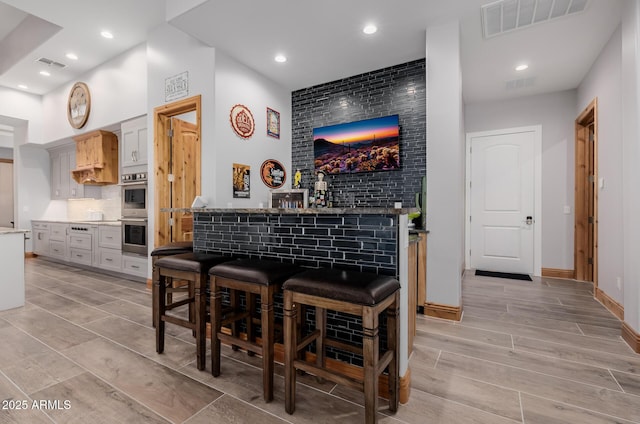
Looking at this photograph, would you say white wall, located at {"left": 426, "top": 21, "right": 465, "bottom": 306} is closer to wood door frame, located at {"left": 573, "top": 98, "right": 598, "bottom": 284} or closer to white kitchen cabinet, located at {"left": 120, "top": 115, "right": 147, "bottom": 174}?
wood door frame, located at {"left": 573, "top": 98, "right": 598, "bottom": 284}

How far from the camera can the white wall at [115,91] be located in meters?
4.19

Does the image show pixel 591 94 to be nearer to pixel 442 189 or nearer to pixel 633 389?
pixel 442 189

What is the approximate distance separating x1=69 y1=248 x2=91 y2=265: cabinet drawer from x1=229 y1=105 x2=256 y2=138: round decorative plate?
3.51 meters

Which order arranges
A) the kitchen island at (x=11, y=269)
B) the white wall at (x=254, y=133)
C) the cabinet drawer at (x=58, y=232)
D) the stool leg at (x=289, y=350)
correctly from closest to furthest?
1. the stool leg at (x=289, y=350)
2. the kitchen island at (x=11, y=269)
3. the white wall at (x=254, y=133)
4. the cabinet drawer at (x=58, y=232)

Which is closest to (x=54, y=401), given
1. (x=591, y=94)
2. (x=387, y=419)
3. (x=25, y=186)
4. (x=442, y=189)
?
(x=387, y=419)

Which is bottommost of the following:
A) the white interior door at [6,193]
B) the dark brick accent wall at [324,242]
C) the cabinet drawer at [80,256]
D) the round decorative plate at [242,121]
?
the cabinet drawer at [80,256]

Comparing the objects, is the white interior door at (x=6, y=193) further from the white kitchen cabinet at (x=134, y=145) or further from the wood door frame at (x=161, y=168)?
the wood door frame at (x=161, y=168)

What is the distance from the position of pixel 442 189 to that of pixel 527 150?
2.99 meters

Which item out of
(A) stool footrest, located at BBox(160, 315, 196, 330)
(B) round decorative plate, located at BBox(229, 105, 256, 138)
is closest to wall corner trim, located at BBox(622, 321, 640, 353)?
(A) stool footrest, located at BBox(160, 315, 196, 330)

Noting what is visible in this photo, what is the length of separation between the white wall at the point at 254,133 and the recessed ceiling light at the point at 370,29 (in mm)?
1676

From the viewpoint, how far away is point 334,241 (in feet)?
6.14

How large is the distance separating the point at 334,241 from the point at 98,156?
527 cm

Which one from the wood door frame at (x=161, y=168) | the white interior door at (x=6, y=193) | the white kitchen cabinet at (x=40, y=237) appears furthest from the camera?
the white interior door at (x=6, y=193)

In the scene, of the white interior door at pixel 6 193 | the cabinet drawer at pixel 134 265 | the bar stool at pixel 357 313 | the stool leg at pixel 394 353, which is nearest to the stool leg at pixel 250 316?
the bar stool at pixel 357 313
